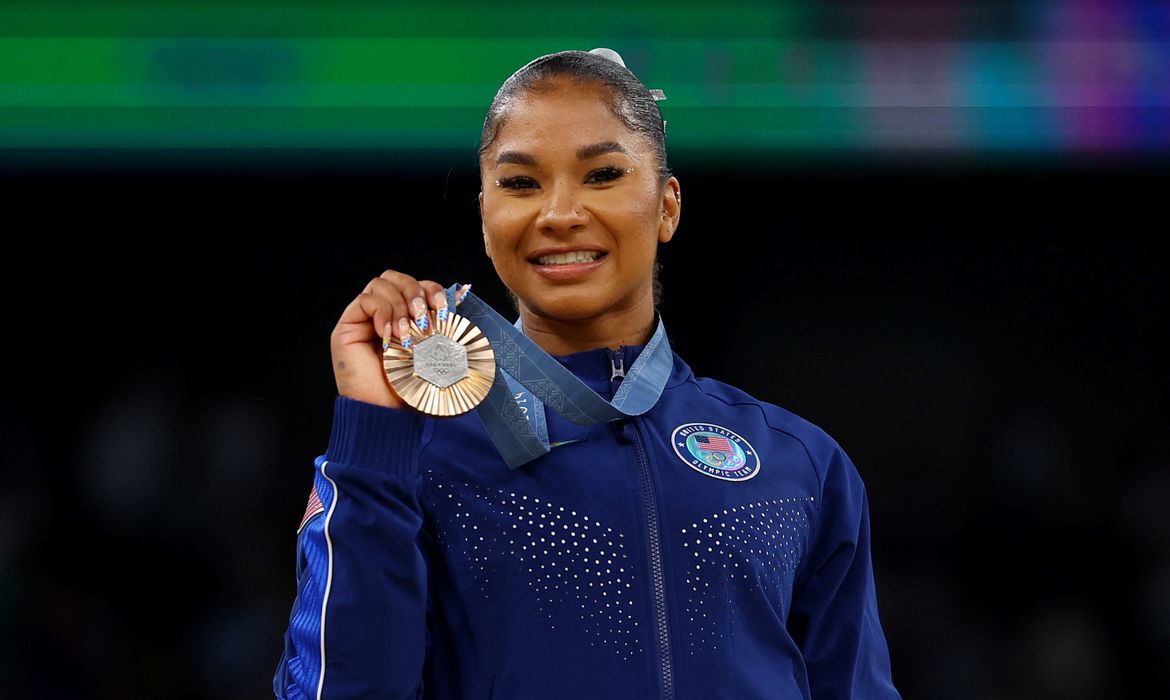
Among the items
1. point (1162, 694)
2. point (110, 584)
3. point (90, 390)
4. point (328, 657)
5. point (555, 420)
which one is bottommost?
point (1162, 694)

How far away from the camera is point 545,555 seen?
5.70ft

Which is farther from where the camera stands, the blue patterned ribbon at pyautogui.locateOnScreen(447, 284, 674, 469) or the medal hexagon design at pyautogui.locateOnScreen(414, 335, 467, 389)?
the blue patterned ribbon at pyautogui.locateOnScreen(447, 284, 674, 469)

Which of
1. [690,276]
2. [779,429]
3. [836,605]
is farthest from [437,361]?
[690,276]

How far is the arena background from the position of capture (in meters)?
3.52

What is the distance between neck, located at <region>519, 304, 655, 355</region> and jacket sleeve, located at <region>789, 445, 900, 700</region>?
330 mm

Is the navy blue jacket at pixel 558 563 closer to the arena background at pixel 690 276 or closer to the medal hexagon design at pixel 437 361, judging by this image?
the medal hexagon design at pixel 437 361

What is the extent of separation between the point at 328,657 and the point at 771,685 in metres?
0.55

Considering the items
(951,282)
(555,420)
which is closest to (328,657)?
(555,420)

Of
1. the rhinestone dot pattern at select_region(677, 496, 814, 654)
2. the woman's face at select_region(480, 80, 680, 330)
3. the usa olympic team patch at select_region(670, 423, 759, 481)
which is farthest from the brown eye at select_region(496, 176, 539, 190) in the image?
the rhinestone dot pattern at select_region(677, 496, 814, 654)

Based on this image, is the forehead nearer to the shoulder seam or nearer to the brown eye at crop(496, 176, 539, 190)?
the brown eye at crop(496, 176, 539, 190)

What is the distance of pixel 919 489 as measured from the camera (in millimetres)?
4082

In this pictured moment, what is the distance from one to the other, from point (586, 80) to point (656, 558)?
62 centimetres

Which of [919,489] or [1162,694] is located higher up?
[919,489]

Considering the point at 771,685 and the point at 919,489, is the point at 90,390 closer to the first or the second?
the point at 919,489
